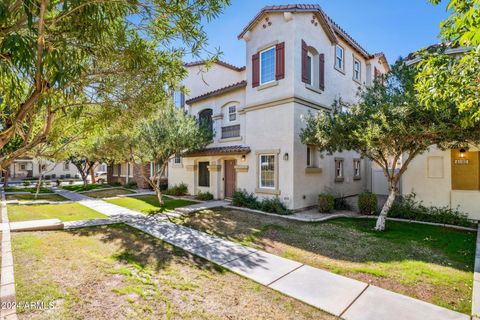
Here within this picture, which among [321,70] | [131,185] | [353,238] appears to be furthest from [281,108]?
[131,185]

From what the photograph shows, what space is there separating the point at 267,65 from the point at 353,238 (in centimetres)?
933

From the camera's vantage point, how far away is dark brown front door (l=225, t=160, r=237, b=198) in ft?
49.0

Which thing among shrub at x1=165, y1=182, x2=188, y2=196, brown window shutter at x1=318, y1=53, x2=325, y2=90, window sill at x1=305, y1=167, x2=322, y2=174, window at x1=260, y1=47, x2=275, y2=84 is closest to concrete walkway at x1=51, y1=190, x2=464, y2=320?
window sill at x1=305, y1=167, x2=322, y2=174

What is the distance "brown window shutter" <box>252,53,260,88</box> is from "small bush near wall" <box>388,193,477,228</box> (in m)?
9.08

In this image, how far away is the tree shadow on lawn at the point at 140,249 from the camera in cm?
571

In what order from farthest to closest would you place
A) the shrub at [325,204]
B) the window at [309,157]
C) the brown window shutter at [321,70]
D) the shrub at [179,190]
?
the shrub at [179,190] → the brown window shutter at [321,70] → the window at [309,157] → the shrub at [325,204]

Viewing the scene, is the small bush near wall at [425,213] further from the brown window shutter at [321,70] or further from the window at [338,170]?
the brown window shutter at [321,70]

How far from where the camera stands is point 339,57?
49.6 ft

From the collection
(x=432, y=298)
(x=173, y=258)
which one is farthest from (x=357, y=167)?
(x=173, y=258)

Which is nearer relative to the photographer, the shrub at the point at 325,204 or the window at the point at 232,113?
the shrub at the point at 325,204

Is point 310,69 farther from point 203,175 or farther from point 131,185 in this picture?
point 131,185

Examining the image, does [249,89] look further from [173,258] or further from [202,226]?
[173,258]

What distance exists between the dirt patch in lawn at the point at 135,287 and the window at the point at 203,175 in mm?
9719

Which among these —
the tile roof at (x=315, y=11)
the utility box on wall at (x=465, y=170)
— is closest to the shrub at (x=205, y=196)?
the tile roof at (x=315, y=11)
